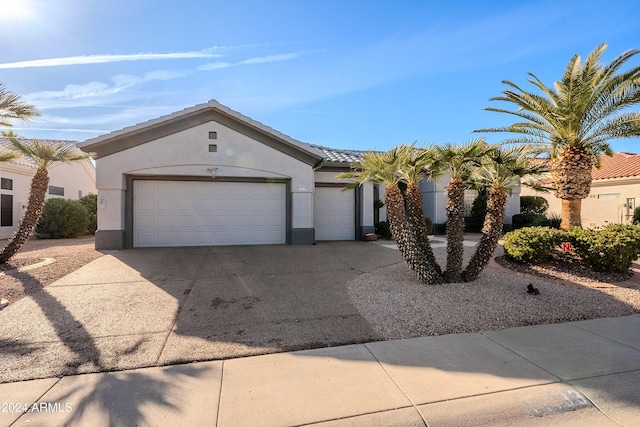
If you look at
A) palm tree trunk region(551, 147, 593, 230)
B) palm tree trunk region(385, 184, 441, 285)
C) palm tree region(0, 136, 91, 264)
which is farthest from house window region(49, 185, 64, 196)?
palm tree trunk region(551, 147, 593, 230)

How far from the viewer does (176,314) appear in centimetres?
525

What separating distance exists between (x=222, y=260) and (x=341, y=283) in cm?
384

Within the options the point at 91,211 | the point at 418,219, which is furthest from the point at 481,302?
the point at 91,211

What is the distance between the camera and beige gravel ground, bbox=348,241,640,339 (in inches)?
196

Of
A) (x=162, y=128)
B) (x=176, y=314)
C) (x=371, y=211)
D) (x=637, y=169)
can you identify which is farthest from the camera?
(x=637, y=169)

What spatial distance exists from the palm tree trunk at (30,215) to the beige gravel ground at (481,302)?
8507 mm

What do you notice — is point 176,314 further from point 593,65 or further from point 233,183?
point 593,65

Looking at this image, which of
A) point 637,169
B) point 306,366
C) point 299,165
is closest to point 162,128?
point 299,165

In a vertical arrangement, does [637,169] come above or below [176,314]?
above

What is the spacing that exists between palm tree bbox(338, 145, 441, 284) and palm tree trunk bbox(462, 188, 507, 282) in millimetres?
738

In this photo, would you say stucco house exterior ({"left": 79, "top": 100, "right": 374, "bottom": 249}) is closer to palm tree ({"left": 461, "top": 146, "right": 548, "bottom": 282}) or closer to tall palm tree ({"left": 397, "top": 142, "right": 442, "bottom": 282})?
tall palm tree ({"left": 397, "top": 142, "right": 442, "bottom": 282})

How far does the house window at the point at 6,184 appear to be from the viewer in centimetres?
1464

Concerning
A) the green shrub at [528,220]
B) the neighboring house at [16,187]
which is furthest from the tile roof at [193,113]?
the green shrub at [528,220]

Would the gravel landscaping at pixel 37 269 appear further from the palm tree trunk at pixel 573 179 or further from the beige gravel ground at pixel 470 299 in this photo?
the palm tree trunk at pixel 573 179
